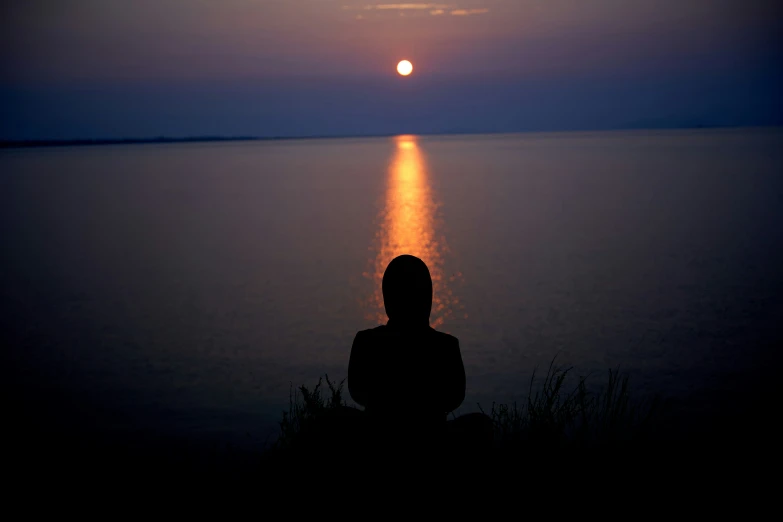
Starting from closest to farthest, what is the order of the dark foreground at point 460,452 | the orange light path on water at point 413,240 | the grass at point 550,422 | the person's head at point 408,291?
1. the person's head at point 408,291
2. the dark foreground at point 460,452
3. the grass at point 550,422
4. the orange light path on water at point 413,240

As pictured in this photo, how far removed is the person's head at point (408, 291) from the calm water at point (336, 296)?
216 inches

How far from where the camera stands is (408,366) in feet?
13.3

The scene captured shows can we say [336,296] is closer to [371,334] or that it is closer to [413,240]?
[413,240]

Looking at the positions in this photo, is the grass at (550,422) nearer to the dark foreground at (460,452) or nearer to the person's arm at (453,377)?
the dark foreground at (460,452)

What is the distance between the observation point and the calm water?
1090 centimetres

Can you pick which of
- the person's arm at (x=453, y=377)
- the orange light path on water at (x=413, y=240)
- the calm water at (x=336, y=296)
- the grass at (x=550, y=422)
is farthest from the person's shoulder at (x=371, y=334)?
the orange light path on water at (x=413, y=240)

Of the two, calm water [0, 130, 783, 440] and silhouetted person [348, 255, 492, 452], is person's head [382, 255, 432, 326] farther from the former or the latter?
calm water [0, 130, 783, 440]

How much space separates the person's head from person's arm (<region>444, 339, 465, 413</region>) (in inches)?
10.6

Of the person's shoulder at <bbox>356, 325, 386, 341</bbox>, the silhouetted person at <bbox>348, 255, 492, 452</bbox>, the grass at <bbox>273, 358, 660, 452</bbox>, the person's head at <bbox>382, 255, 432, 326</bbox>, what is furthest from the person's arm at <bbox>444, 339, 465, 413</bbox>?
the grass at <bbox>273, 358, 660, 452</bbox>

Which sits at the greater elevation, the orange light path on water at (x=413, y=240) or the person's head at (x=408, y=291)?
the orange light path on water at (x=413, y=240)

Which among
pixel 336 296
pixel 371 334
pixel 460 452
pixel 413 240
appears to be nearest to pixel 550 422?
pixel 460 452

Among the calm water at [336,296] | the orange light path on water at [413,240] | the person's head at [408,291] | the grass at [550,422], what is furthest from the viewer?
the orange light path on water at [413,240]

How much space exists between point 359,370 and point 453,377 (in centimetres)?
60

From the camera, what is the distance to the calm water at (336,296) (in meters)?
10.9
